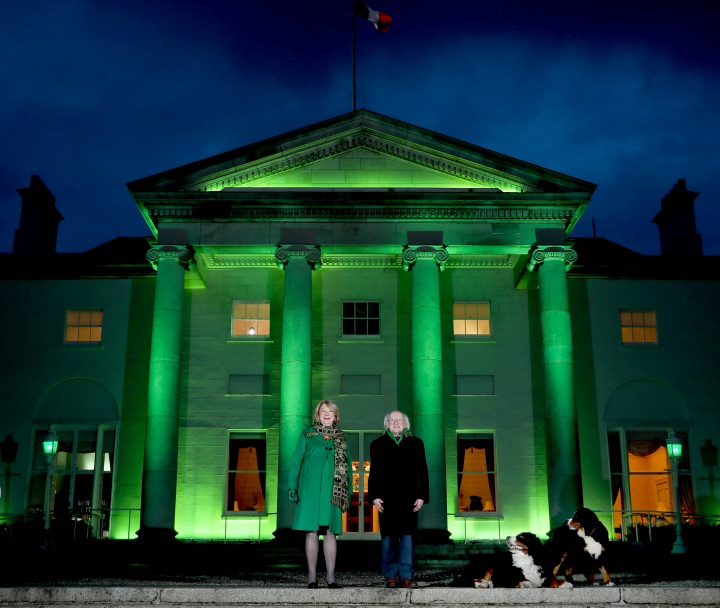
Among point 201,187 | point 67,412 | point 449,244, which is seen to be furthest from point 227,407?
point 449,244

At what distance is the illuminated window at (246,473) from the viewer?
24.2m

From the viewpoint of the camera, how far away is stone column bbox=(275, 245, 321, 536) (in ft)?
70.0

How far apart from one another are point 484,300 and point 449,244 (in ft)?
11.6

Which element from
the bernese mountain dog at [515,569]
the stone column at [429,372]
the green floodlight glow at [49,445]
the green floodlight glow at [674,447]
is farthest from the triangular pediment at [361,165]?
the bernese mountain dog at [515,569]

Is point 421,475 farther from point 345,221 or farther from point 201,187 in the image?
point 201,187

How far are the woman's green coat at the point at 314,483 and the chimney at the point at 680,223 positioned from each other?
22802mm

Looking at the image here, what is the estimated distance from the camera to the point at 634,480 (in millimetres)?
24891

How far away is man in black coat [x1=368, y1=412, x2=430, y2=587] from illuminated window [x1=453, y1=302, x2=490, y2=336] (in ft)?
50.3

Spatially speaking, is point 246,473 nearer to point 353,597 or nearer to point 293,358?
point 293,358

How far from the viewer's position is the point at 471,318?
25953 millimetres

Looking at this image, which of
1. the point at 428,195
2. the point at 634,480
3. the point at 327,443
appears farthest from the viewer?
the point at 634,480

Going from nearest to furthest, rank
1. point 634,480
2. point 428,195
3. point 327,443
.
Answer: point 327,443, point 428,195, point 634,480

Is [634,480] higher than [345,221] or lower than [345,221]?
lower

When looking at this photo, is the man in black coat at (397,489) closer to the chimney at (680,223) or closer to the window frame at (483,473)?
the window frame at (483,473)
